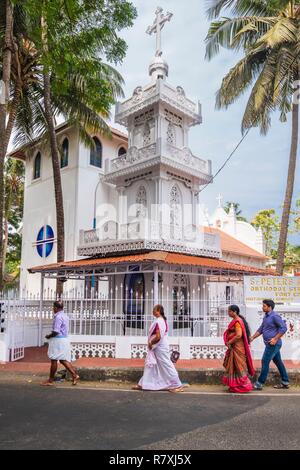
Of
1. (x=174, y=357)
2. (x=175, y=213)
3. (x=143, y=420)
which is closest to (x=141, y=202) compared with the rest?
(x=175, y=213)

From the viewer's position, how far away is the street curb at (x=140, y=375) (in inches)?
327

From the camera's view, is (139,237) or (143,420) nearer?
(143,420)

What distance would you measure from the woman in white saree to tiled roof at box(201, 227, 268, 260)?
593 inches

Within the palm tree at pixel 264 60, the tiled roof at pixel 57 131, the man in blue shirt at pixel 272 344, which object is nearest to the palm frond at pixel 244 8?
the palm tree at pixel 264 60

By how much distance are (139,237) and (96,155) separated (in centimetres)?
811

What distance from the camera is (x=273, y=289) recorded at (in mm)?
10008

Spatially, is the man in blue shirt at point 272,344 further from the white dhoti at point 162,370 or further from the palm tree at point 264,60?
the palm tree at point 264,60

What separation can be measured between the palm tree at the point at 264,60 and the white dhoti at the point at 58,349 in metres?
9.80

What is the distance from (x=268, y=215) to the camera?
3656 cm

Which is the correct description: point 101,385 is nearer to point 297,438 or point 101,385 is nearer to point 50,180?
point 297,438

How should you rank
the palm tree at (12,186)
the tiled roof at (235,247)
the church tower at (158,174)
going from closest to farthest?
1. the church tower at (158,174)
2. the tiled roof at (235,247)
3. the palm tree at (12,186)

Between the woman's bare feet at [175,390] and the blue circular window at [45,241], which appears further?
the blue circular window at [45,241]

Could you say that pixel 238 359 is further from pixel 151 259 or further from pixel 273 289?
pixel 151 259
